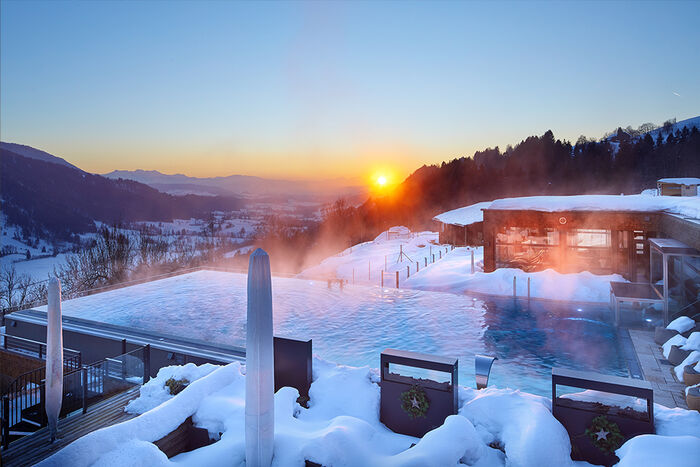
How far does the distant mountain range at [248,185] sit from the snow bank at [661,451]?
44.5 m

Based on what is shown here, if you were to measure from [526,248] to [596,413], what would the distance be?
11680mm

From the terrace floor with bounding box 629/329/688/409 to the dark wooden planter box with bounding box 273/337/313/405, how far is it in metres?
4.51

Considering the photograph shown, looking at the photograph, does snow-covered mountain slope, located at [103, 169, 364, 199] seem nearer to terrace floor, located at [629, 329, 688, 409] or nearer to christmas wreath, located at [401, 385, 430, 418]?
terrace floor, located at [629, 329, 688, 409]

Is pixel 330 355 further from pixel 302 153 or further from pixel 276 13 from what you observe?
pixel 302 153

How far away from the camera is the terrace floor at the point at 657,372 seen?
5.33 m

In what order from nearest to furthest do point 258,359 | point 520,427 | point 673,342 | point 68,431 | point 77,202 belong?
1. point 258,359
2. point 520,427
3. point 68,431
4. point 673,342
5. point 77,202

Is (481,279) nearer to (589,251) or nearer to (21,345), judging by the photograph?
(589,251)

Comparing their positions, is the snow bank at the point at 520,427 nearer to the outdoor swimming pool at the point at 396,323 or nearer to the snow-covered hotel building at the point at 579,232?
the outdoor swimming pool at the point at 396,323

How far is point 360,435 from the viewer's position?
12.1 ft

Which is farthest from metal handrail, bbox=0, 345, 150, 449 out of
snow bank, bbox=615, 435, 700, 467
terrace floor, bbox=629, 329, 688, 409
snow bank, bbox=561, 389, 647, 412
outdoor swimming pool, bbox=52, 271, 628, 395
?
terrace floor, bbox=629, 329, 688, 409

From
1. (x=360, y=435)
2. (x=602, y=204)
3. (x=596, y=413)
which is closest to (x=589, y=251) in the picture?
(x=602, y=204)

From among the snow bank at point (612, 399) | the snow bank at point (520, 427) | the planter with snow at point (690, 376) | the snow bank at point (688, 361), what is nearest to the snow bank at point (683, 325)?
the snow bank at point (688, 361)

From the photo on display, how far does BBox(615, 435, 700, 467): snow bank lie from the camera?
2.93 m

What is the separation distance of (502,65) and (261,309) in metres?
13.9
